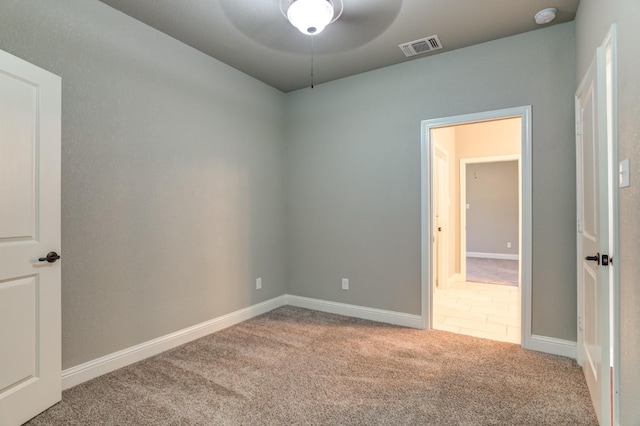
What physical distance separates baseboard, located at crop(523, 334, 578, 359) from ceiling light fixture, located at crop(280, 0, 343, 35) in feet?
9.79

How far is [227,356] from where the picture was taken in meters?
2.65

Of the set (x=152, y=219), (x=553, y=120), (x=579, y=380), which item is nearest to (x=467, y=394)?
(x=579, y=380)

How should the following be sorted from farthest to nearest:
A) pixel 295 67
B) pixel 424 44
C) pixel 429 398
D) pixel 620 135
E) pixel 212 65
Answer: pixel 295 67 < pixel 212 65 < pixel 424 44 < pixel 429 398 < pixel 620 135

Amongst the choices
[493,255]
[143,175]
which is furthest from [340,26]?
[493,255]

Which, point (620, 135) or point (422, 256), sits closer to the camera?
point (620, 135)

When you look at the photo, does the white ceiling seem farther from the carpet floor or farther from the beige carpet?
the carpet floor

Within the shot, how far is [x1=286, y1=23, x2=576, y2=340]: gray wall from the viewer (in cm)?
264

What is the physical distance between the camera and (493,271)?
6.34 m

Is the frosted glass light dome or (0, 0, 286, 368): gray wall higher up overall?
the frosted glass light dome

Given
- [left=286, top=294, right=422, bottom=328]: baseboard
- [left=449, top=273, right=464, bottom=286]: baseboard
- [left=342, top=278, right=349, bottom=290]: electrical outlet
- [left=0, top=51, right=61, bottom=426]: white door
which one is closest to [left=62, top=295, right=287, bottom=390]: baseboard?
[left=0, top=51, right=61, bottom=426]: white door

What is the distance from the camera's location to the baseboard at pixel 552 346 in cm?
258

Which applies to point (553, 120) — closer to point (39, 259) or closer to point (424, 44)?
point (424, 44)

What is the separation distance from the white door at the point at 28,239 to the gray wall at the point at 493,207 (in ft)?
27.8

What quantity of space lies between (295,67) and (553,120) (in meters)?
2.43
